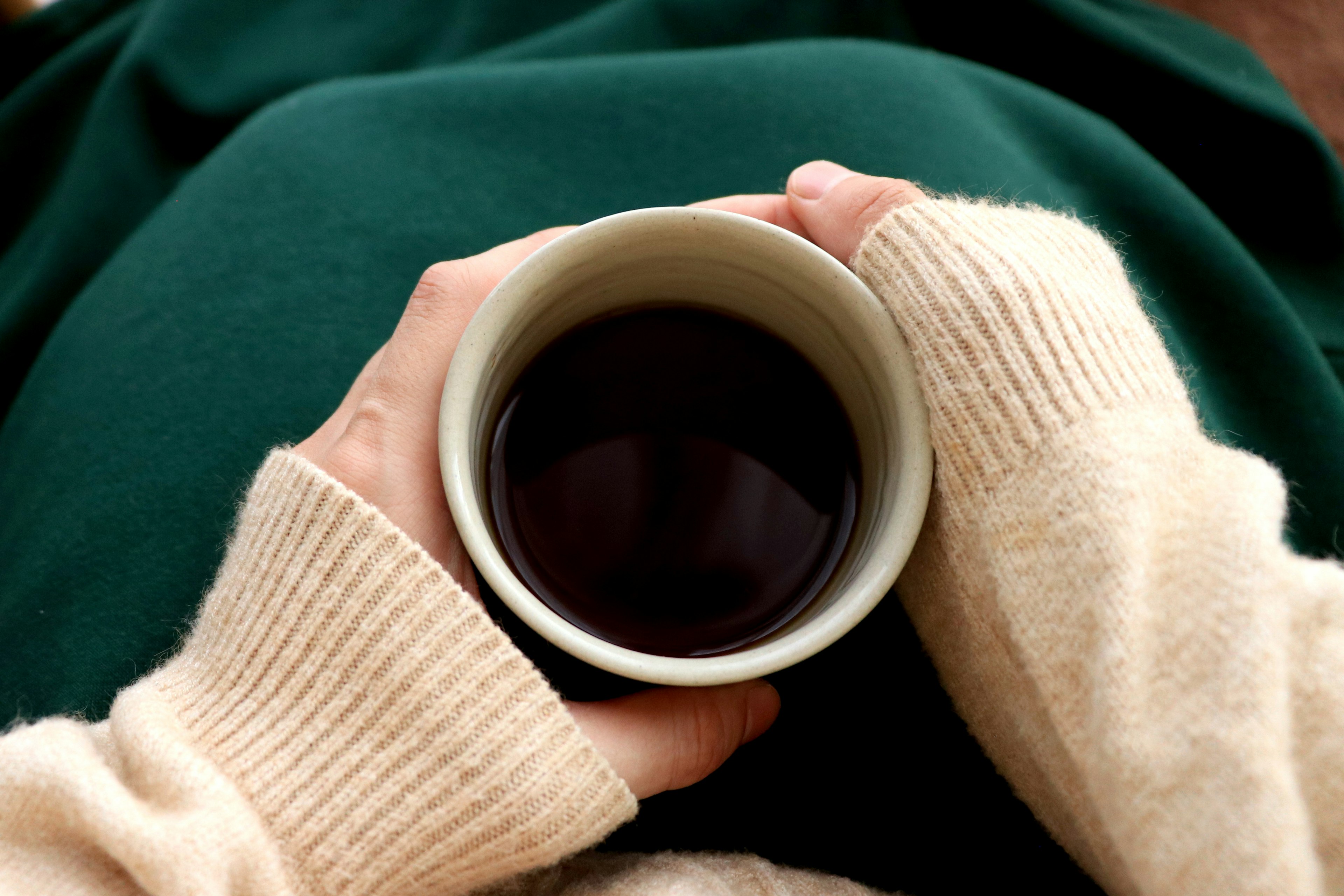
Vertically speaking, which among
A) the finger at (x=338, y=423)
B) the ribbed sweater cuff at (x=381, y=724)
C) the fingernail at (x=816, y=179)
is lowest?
the ribbed sweater cuff at (x=381, y=724)

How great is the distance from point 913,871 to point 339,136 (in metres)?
0.98

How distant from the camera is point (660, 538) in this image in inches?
29.5

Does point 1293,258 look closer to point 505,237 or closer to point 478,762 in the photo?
point 505,237

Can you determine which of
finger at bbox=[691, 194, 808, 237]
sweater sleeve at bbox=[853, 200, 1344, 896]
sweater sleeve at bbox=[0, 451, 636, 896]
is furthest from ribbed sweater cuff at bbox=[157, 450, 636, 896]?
finger at bbox=[691, 194, 808, 237]

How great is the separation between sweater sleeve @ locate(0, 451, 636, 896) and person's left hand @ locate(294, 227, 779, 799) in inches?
1.4

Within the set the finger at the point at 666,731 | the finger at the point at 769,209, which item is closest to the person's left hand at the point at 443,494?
the finger at the point at 666,731

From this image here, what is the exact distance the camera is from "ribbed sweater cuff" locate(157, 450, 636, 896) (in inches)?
22.1

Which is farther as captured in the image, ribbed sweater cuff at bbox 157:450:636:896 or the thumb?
the thumb

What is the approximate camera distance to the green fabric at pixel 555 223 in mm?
797

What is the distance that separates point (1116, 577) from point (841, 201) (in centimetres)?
37

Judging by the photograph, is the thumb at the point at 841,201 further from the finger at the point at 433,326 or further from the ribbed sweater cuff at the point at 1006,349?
the finger at the point at 433,326

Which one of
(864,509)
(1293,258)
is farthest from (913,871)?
(1293,258)

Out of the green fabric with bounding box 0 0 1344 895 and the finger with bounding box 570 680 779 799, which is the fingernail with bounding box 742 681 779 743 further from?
the green fabric with bounding box 0 0 1344 895

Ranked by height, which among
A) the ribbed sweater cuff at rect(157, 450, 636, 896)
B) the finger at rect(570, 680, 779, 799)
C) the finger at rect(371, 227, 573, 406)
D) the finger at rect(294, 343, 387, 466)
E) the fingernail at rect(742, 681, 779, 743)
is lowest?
the fingernail at rect(742, 681, 779, 743)
